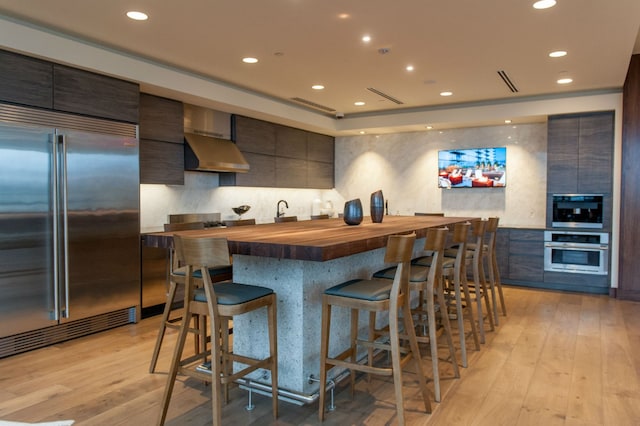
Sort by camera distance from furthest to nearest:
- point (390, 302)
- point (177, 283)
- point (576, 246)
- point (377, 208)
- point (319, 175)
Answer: point (319, 175) < point (576, 246) < point (377, 208) < point (177, 283) < point (390, 302)

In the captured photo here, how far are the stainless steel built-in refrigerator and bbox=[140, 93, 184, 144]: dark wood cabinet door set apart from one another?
1.52ft

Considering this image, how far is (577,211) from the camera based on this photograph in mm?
5926

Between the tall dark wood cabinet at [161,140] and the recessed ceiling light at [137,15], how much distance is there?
56.4 inches

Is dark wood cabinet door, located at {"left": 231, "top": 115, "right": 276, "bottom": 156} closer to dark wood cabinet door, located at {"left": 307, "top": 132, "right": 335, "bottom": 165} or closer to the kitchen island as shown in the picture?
dark wood cabinet door, located at {"left": 307, "top": 132, "right": 335, "bottom": 165}

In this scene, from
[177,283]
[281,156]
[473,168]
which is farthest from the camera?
[473,168]

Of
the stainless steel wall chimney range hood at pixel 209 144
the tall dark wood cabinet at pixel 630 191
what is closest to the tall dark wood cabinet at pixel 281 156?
the stainless steel wall chimney range hood at pixel 209 144

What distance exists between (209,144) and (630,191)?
5.04 metres

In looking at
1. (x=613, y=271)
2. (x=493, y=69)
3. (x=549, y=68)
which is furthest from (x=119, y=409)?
(x=613, y=271)

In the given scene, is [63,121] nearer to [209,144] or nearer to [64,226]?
[64,226]

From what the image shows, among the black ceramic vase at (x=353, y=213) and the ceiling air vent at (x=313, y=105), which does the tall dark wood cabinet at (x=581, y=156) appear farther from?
the black ceramic vase at (x=353, y=213)

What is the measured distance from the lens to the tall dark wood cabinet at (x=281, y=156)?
20.2 ft

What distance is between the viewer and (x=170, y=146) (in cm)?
510

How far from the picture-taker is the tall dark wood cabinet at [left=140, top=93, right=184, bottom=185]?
15.8ft

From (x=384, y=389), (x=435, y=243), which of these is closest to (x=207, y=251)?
(x=435, y=243)
